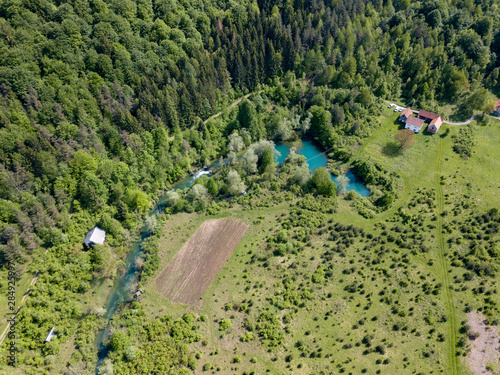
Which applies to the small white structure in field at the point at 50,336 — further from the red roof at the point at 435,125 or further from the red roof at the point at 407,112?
the red roof at the point at 435,125

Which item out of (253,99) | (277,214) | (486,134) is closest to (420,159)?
(486,134)

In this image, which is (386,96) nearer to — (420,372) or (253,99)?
(253,99)

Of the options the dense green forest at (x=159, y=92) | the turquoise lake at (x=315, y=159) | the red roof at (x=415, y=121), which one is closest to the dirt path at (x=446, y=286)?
the dense green forest at (x=159, y=92)

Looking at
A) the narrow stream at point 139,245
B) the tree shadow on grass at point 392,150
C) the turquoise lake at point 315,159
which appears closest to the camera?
the narrow stream at point 139,245

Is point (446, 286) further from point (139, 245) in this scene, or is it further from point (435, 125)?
point (139, 245)

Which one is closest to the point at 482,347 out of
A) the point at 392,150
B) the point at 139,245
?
the point at 392,150
